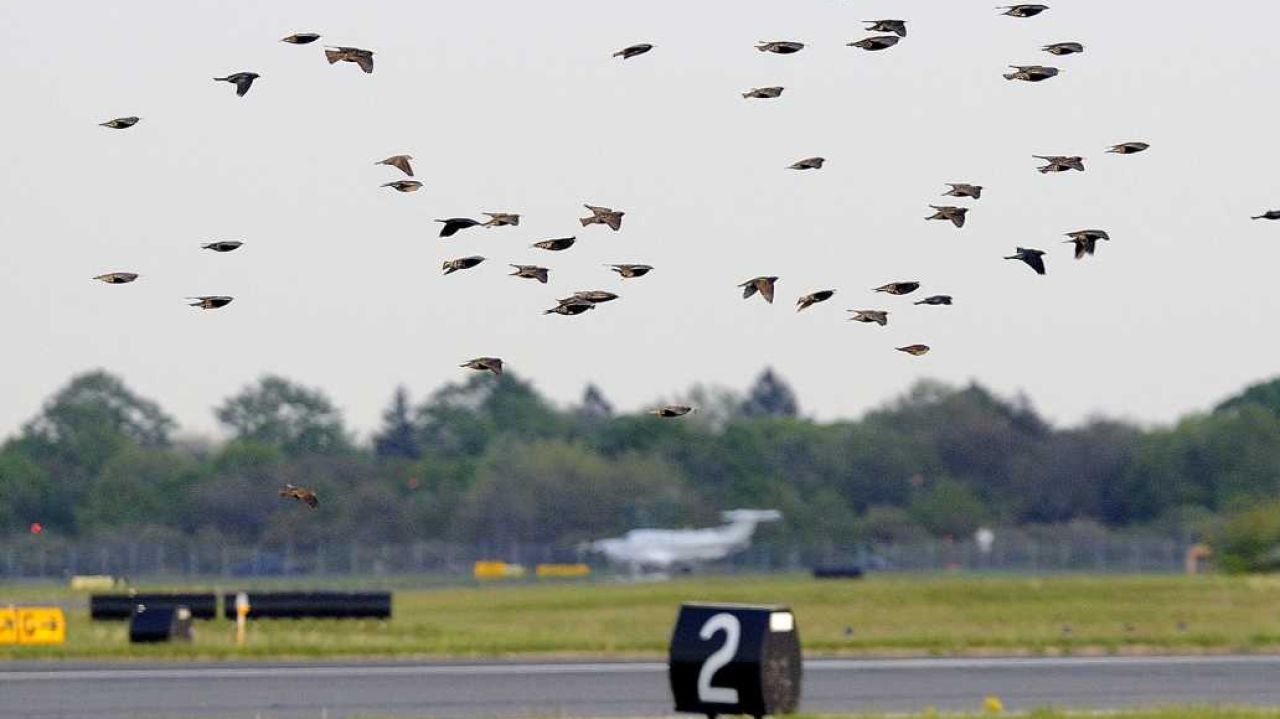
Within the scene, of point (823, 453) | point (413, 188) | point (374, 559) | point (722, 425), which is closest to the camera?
point (413, 188)

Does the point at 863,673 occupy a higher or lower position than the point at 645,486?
lower

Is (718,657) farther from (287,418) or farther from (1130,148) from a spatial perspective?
(287,418)

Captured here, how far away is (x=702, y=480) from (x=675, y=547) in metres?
35.5

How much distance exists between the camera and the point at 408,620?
64.0m

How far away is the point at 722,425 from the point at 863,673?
133061mm

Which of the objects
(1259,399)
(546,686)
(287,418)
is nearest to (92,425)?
(287,418)

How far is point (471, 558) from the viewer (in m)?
129

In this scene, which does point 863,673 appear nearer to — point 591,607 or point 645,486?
point 591,607

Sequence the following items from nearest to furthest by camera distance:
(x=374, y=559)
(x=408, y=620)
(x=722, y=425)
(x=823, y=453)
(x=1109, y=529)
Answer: (x=408, y=620) < (x=374, y=559) < (x=1109, y=529) < (x=823, y=453) < (x=722, y=425)

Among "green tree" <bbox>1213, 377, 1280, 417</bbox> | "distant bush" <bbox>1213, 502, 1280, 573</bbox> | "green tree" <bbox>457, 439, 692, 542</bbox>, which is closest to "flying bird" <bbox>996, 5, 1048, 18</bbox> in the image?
"distant bush" <bbox>1213, 502, 1280, 573</bbox>

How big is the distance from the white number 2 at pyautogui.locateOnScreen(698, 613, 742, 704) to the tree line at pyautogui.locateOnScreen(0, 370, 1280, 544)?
111m

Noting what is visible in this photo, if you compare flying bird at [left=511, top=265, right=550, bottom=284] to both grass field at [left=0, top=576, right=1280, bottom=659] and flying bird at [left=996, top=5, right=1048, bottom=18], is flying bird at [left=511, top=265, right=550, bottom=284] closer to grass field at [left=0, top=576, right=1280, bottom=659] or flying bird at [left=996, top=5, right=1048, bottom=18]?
flying bird at [left=996, top=5, right=1048, bottom=18]

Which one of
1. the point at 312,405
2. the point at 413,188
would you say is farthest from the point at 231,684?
the point at 312,405

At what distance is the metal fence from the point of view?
11294 centimetres
